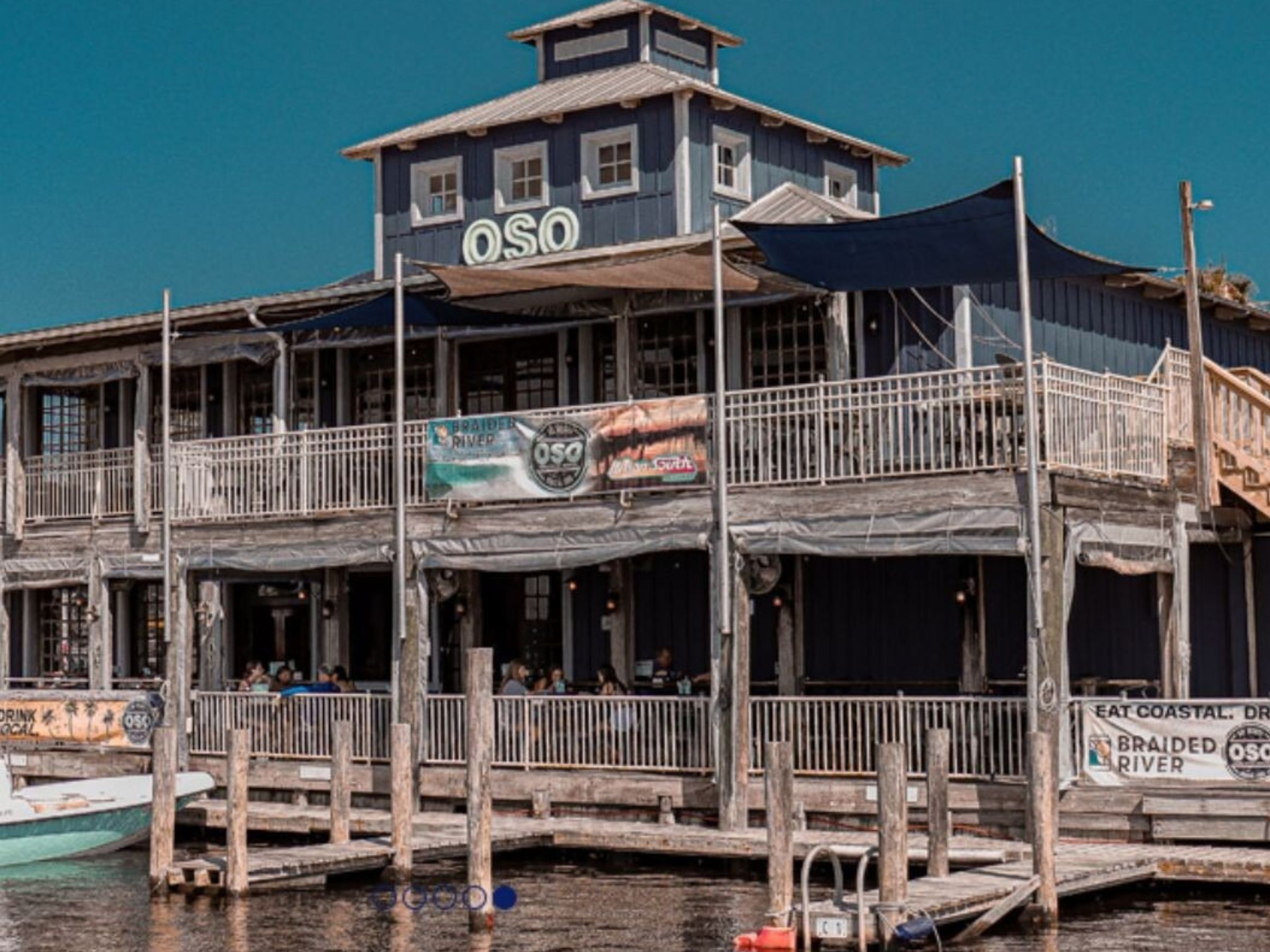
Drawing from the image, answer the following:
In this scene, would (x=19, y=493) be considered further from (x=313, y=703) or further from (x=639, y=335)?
(x=639, y=335)

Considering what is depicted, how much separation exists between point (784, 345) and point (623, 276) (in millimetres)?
3146

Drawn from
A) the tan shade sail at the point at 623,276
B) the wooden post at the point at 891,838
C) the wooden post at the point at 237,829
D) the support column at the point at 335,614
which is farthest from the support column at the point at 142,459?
the wooden post at the point at 891,838

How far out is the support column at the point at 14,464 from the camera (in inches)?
1351

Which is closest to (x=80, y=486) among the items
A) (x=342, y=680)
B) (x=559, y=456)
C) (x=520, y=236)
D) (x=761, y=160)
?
(x=342, y=680)

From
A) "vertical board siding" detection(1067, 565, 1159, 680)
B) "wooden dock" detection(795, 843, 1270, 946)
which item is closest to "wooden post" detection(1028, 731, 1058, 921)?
"wooden dock" detection(795, 843, 1270, 946)

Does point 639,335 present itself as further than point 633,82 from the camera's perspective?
No

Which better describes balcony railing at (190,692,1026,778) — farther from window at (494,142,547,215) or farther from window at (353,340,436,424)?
window at (494,142,547,215)

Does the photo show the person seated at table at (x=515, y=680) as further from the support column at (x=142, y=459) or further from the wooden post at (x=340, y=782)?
the support column at (x=142, y=459)

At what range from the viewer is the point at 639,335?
30.3 m

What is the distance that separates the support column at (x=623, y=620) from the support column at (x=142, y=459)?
705 cm

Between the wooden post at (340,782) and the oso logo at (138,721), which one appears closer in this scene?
the wooden post at (340,782)

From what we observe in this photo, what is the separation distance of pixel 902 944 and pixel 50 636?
2275cm

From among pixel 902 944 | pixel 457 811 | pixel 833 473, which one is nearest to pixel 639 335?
pixel 833 473

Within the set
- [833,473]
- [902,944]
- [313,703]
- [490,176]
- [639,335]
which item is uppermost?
[490,176]
